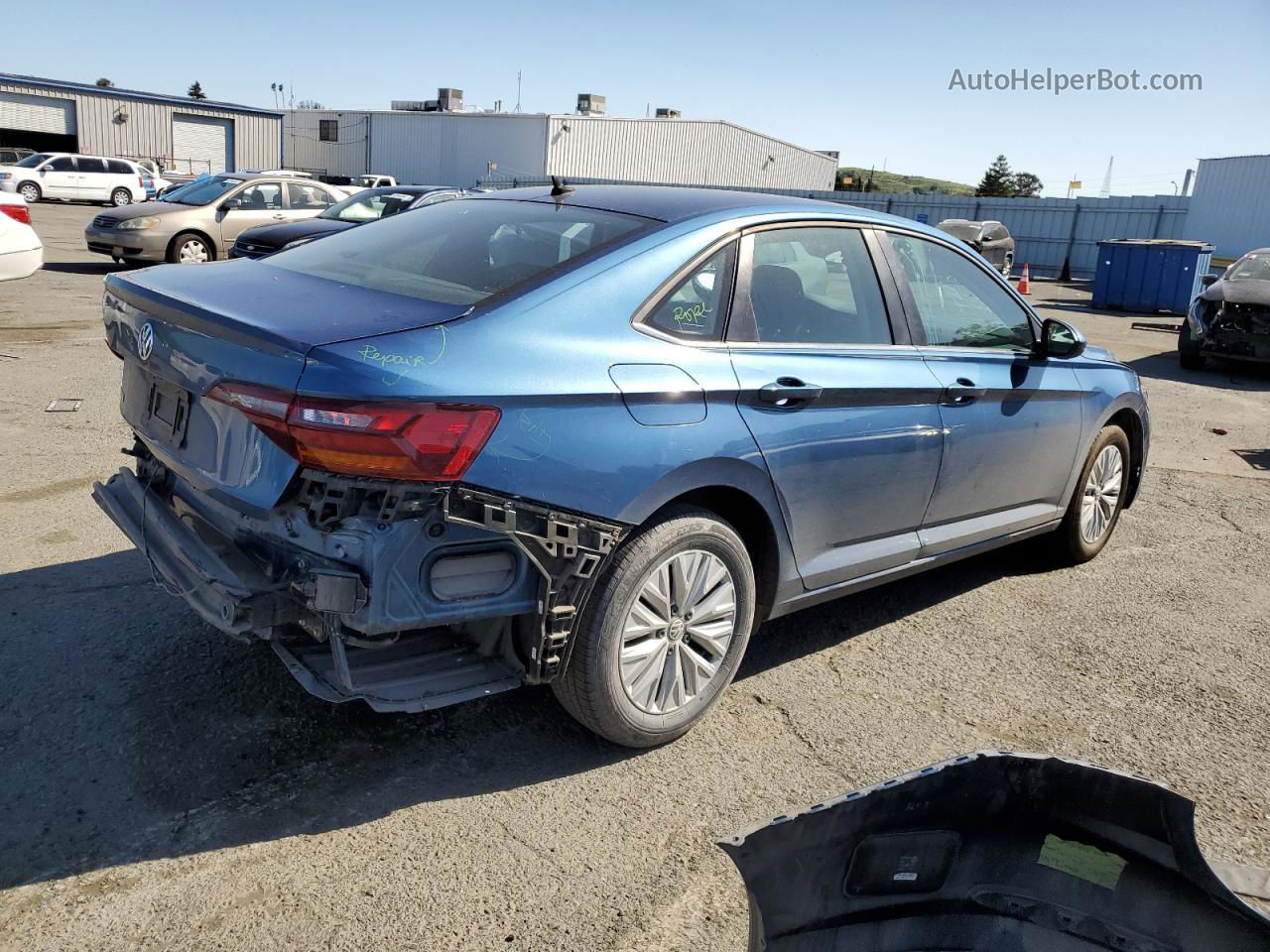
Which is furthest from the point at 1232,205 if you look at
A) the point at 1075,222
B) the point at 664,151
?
the point at 664,151

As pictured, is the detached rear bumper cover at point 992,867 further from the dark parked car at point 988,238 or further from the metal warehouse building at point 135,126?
the metal warehouse building at point 135,126

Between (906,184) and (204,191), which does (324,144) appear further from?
(906,184)

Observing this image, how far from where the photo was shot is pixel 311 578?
2.68m

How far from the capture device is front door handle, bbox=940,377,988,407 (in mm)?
4070

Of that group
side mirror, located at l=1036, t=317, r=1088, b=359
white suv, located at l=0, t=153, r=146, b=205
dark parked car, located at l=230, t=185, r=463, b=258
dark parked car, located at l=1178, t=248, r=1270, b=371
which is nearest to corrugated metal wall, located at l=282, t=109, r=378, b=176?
white suv, located at l=0, t=153, r=146, b=205

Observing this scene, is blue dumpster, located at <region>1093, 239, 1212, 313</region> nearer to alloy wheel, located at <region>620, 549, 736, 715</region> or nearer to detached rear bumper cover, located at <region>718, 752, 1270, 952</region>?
alloy wheel, located at <region>620, 549, 736, 715</region>

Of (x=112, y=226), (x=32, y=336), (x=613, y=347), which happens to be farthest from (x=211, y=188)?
(x=613, y=347)

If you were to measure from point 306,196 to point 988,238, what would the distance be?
15450mm

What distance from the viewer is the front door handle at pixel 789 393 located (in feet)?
11.1

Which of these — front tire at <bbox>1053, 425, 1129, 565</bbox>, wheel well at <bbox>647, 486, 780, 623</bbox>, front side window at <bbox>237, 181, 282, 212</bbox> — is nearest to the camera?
wheel well at <bbox>647, 486, 780, 623</bbox>

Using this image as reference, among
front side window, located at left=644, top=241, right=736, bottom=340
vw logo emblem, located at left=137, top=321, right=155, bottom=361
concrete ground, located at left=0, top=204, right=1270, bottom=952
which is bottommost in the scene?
concrete ground, located at left=0, top=204, right=1270, bottom=952

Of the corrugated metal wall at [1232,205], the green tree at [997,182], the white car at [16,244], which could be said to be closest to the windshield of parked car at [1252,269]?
the white car at [16,244]

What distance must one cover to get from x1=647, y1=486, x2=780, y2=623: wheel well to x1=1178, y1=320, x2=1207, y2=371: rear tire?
11.7 m

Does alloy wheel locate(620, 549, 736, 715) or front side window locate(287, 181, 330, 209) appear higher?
front side window locate(287, 181, 330, 209)
